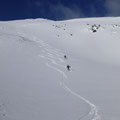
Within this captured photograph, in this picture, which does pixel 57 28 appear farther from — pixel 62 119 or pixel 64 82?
pixel 62 119

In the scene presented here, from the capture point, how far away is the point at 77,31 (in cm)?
3034

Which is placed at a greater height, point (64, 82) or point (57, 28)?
point (57, 28)

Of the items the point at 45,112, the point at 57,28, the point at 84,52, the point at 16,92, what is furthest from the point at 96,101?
the point at 57,28

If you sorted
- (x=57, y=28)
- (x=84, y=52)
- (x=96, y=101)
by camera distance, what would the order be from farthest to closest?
(x=57, y=28), (x=84, y=52), (x=96, y=101)

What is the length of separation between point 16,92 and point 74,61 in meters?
9.46

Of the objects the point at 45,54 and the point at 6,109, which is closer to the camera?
the point at 6,109

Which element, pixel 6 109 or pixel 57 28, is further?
pixel 57 28

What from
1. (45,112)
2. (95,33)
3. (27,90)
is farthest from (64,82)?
(95,33)

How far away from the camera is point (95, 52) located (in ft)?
78.6

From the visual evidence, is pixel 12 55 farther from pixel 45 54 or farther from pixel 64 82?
pixel 64 82

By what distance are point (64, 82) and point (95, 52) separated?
12353 mm

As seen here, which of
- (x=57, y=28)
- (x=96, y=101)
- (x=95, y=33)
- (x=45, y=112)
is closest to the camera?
(x=45, y=112)

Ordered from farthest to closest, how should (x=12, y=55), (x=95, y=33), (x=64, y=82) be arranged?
(x=95, y=33), (x=12, y=55), (x=64, y=82)

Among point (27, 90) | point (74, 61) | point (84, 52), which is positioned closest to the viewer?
point (27, 90)
